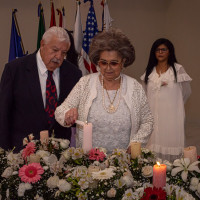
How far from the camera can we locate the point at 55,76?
3.26 metres

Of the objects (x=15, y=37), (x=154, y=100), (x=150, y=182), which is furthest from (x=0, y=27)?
(x=150, y=182)

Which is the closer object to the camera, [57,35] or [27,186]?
[27,186]

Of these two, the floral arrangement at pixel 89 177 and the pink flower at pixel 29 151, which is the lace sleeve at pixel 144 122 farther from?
the pink flower at pixel 29 151

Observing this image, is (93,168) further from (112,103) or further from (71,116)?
(112,103)

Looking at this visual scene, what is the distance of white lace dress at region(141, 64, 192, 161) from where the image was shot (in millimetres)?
5582

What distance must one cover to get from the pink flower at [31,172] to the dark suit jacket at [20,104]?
1.16 m

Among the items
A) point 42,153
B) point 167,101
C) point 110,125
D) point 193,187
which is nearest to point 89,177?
point 42,153

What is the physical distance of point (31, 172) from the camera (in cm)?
192

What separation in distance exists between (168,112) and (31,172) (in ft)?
13.2

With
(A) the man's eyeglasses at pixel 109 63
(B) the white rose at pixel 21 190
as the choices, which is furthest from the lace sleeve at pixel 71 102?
(B) the white rose at pixel 21 190

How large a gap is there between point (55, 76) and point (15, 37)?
356cm

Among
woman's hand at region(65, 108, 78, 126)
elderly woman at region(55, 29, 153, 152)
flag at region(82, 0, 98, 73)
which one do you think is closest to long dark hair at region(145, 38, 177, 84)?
flag at region(82, 0, 98, 73)

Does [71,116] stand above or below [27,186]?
above

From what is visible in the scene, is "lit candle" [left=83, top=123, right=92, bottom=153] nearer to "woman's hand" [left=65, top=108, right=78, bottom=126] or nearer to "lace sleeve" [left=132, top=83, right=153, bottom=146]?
"woman's hand" [left=65, top=108, right=78, bottom=126]
